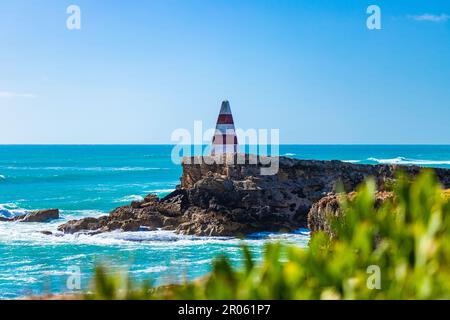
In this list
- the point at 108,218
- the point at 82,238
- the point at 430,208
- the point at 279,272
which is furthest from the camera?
the point at 108,218

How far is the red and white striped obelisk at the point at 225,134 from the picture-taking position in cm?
2911

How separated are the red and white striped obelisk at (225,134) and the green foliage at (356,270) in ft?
86.5

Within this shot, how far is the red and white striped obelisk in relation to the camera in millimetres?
29109

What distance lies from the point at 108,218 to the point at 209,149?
6.87 m

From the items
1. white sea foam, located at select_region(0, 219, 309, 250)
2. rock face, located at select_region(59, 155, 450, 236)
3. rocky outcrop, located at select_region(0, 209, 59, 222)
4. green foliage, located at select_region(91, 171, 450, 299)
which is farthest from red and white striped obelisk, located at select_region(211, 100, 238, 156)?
green foliage, located at select_region(91, 171, 450, 299)

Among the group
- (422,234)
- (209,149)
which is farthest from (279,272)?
(209,149)

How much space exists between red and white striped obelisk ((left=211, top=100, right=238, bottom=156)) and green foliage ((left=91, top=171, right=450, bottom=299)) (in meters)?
26.4

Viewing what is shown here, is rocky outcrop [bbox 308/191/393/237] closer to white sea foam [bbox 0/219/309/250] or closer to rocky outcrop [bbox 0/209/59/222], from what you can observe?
white sea foam [bbox 0/219/309/250]

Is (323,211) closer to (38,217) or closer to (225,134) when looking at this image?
(225,134)

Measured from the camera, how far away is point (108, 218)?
79.6 ft

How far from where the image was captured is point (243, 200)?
77.4ft

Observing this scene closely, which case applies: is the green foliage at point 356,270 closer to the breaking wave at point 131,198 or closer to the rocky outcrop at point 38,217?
the rocky outcrop at point 38,217

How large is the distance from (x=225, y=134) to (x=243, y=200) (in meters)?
6.64
